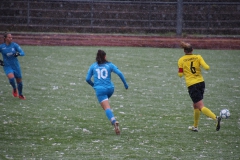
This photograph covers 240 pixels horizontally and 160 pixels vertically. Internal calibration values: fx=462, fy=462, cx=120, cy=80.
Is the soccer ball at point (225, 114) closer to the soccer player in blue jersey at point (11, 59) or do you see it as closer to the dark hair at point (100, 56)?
the dark hair at point (100, 56)

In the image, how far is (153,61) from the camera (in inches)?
878

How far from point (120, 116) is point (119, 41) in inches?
721

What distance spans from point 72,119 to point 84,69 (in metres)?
8.76

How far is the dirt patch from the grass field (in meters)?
7.01

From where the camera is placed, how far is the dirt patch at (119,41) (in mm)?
28531

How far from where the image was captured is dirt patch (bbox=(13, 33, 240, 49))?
28531 millimetres

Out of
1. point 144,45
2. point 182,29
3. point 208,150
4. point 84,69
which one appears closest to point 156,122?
point 208,150

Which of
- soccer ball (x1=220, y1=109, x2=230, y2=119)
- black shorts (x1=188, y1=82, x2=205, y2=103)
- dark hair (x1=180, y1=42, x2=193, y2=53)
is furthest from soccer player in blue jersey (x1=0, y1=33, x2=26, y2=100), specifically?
soccer ball (x1=220, y1=109, x2=230, y2=119)

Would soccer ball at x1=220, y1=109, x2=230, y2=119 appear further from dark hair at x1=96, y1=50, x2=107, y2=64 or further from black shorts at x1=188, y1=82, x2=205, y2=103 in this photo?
dark hair at x1=96, y1=50, x2=107, y2=64

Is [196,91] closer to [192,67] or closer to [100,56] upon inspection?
[192,67]

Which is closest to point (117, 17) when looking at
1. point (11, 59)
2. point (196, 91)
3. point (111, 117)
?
point (11, 59)

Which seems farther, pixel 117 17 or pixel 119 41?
pixel 117 17

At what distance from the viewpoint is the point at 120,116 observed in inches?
461

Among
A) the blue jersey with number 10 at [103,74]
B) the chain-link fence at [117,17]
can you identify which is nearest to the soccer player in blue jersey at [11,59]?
the blue jersey with number 10 at [103,74]
